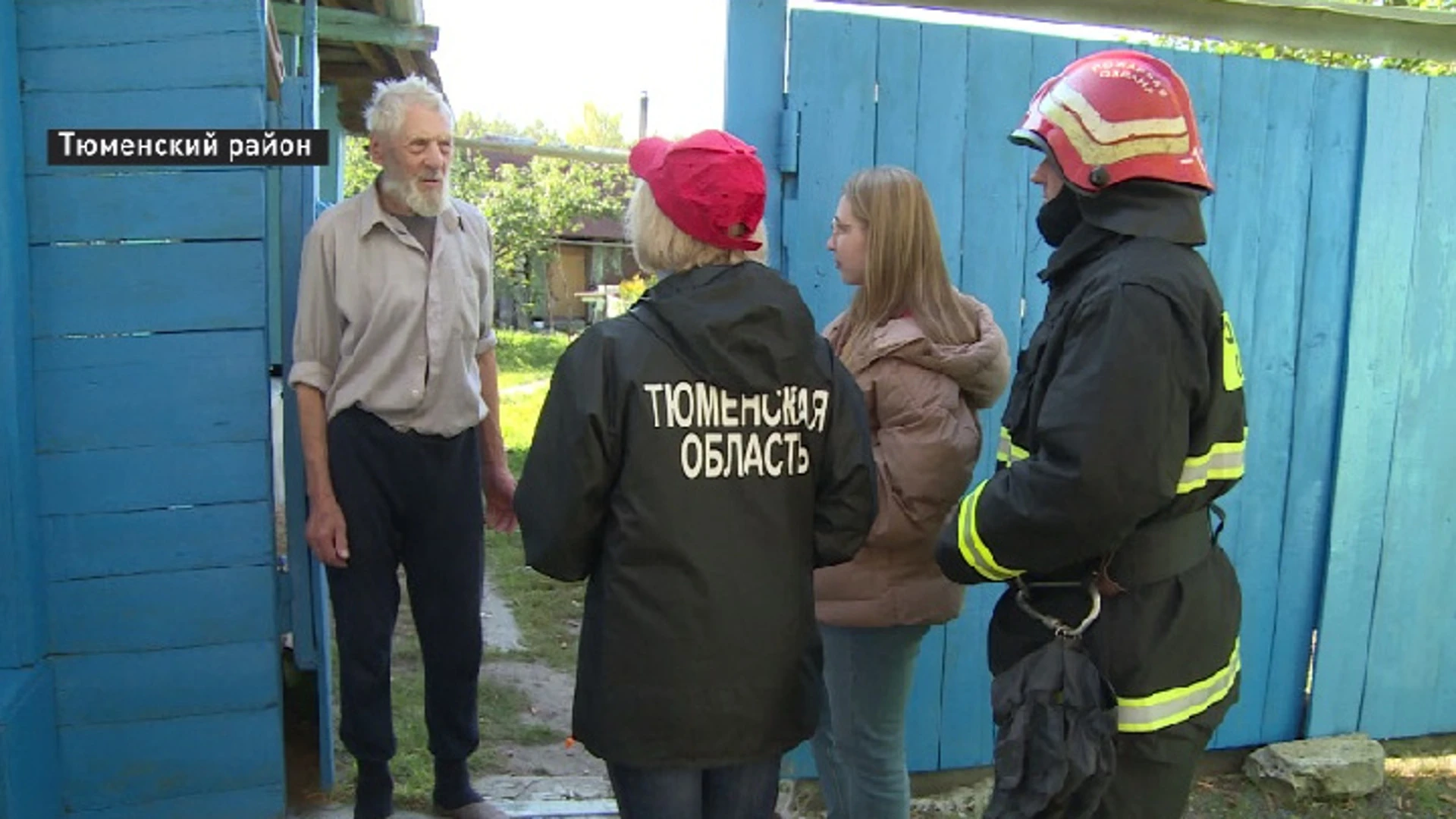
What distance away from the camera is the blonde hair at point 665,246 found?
212 cm

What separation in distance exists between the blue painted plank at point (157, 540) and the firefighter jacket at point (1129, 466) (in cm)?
195

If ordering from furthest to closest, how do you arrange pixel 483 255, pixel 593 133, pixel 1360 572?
pixel 593 133 → pixel 1360 572 → pixel 483 255

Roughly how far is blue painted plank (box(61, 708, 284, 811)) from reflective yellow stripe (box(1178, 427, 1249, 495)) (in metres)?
2.50

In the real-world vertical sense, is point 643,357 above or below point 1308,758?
above

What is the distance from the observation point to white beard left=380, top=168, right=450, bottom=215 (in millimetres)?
3072

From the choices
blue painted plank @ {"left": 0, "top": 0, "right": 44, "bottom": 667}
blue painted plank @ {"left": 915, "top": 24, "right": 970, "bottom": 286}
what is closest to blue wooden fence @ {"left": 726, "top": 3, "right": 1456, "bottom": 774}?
blue painted plank @ {"left": 915, "top": 24, "right": 970, "bottom": 286}

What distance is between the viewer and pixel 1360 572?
159 inches

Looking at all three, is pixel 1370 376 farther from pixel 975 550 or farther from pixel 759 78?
pixel 975 550

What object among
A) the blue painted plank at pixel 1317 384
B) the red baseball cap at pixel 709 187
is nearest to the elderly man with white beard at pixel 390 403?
the red baseball cap at pixel 709 187

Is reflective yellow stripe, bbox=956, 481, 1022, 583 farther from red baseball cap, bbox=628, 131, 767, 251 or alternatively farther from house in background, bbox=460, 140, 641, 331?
house in background, bbox=460, 140, 641, 331

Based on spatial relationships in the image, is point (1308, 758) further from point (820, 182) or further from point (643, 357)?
point (643, 357)

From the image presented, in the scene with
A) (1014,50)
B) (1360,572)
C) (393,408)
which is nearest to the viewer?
(393,408)

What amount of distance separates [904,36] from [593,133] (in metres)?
59.4

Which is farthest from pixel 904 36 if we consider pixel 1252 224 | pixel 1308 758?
pixel 1308 758
